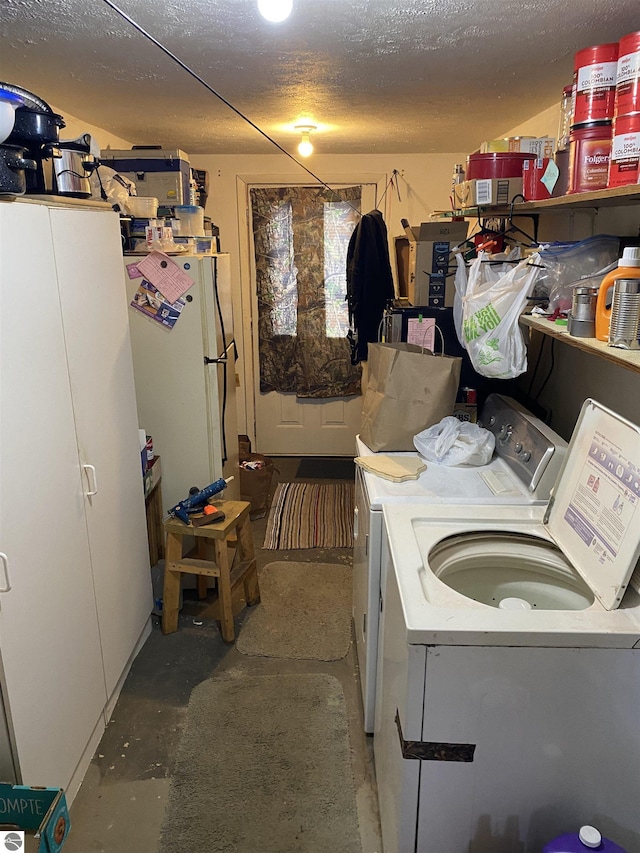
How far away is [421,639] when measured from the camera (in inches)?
50.6

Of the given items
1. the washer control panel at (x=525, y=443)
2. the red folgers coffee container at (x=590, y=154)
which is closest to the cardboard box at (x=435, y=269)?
the washer control panel at (x=525, y=443)

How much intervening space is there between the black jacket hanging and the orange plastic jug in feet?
7.53

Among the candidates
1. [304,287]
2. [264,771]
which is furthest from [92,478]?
[304,287]

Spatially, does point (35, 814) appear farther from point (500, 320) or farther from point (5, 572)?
point (500, 320)

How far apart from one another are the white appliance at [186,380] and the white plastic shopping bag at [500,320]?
4.19ft

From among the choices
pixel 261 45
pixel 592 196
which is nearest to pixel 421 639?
pixel 592 196

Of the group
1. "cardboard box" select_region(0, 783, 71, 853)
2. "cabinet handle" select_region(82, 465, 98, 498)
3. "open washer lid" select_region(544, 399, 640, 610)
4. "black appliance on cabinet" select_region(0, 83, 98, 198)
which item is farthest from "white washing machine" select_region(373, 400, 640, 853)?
"black appliance on cabinet" select_region(0, 83, 98, 198)

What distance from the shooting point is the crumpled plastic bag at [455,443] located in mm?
2260

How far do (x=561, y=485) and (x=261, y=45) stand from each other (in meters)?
1.58

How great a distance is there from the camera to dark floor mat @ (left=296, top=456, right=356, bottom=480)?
470 cm

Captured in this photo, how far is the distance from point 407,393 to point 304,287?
2.74 m

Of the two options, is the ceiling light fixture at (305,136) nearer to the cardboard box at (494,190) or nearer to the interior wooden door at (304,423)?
the cardboard box at (494,190)

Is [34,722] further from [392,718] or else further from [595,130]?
[595,130]

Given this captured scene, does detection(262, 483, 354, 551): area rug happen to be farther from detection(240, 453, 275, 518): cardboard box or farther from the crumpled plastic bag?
the crumpled plastic bag
